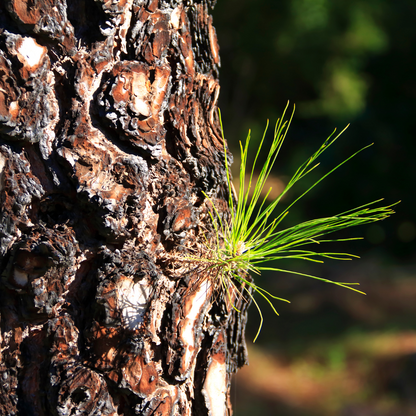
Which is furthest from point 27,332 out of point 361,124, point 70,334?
point 361,124

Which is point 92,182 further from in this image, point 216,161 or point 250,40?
point 250,40

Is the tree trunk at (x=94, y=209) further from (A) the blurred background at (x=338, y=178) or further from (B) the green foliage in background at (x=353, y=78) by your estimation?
(B) the green foliage in background at (x=353, y=78)

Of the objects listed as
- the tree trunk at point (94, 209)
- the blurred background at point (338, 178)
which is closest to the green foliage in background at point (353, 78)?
the blurred background at point (338, 178)

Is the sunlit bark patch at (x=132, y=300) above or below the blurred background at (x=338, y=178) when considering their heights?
below

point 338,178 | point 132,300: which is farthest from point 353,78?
point 132,300

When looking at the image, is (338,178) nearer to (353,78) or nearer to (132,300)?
(353,78)
